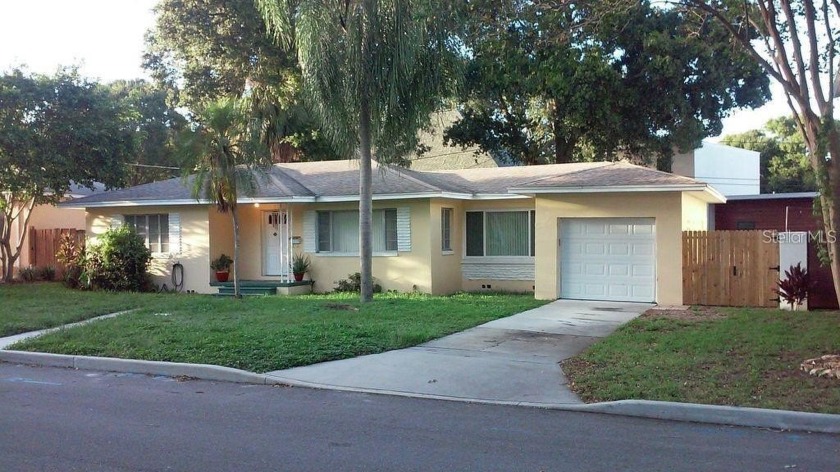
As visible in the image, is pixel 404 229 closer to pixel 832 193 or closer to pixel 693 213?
pixel 693 213

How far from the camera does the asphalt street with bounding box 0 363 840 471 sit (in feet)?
21.6

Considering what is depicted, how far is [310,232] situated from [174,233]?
412 centimetres

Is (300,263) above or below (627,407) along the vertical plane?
above

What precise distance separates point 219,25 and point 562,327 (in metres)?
20.1

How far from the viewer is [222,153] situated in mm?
18234

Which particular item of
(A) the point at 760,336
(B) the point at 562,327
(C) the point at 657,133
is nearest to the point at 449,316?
(B) the point at 562,327

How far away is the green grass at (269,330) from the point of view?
11.6m

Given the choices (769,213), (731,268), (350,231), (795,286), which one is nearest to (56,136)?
(350,231)

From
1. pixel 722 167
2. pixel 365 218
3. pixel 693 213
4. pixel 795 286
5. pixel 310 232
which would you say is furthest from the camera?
pixel 722 167

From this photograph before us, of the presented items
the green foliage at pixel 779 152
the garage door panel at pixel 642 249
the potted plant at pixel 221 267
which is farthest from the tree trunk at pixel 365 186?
the green foliage at pixel 779 152

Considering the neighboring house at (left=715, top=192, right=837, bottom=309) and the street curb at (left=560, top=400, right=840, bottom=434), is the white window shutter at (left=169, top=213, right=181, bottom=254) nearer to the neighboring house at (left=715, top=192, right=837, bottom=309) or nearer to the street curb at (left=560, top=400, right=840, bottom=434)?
the street curb at (left=560, top=400, right=840, bottom=434)

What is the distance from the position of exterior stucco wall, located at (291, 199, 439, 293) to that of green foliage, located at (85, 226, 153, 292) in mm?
4432

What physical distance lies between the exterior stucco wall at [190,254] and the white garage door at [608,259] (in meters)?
10.1

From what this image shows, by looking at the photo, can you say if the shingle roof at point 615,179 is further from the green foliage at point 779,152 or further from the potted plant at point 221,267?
the green foliage at point 779,152
